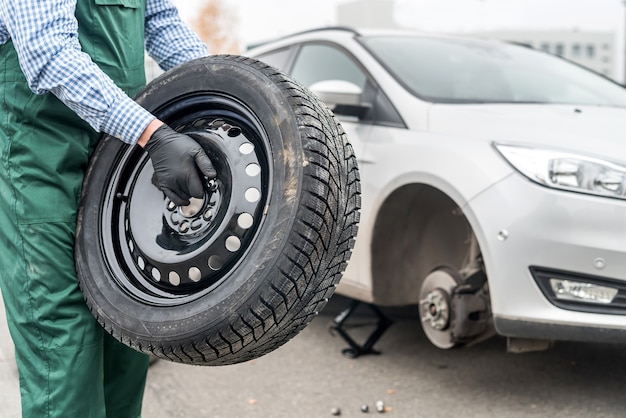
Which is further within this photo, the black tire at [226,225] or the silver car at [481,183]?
the silver car at [481,183]

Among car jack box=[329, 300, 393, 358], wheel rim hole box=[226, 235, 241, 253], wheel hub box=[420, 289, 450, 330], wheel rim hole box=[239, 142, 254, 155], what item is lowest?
car jack box=[329, 300, 393, 358]

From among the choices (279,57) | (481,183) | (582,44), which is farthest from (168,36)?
(582,44)

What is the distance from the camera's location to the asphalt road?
3.08m

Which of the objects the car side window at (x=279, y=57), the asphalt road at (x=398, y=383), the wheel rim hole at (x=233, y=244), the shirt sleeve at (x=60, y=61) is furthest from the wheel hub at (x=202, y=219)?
the car side window at (x=279, y=57)

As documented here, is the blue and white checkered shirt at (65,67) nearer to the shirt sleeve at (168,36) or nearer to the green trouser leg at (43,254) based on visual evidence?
the green trouser leg at (43,254)

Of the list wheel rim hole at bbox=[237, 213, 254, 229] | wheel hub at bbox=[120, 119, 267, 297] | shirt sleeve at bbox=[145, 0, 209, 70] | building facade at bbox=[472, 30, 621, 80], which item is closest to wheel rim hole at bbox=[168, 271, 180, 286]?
wheel hub at bbox=[120, 119, 267, 297]

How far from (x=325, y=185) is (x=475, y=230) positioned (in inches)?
50.7

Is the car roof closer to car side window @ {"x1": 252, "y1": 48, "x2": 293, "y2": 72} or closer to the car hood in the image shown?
car side window @ {"x1": 252, "y1": 48, "x2": 293, "y2": 72}

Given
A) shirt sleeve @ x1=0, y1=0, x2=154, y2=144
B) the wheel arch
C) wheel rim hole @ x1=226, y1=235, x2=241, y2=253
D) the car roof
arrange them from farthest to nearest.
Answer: the car roof
the wheel arch
wheel rim hole @ x1=226, y1=235, x2=241, y2=253
shirt sleeve @ x1=0, y1=0, x2=154, y2=144

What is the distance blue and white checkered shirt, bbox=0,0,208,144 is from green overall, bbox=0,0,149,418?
12 centimetres

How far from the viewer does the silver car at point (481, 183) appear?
276 cm

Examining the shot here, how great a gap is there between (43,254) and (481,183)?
166cm

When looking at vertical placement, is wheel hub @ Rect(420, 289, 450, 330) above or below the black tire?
below

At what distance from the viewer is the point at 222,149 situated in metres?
1.98
